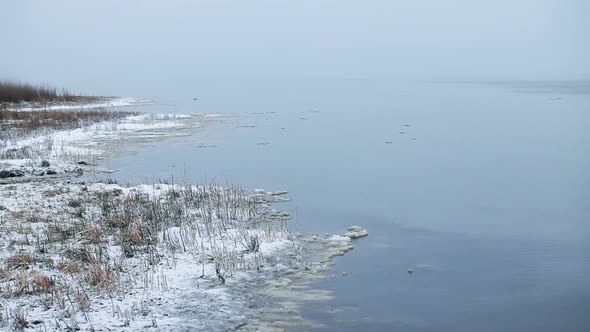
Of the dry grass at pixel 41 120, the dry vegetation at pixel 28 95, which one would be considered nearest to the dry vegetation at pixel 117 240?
the dry grass at pixel 41 120

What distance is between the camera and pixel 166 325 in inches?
328

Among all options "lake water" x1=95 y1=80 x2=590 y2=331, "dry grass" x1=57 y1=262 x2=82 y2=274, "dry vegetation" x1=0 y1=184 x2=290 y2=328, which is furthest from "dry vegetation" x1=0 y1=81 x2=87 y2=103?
"dry grass" x1=57 y1=262 x2=82 y2=274

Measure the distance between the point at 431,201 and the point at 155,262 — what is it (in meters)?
9.54

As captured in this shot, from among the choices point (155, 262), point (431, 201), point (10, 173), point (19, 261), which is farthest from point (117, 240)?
point (10, 173)

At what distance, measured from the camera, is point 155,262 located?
1059 cm

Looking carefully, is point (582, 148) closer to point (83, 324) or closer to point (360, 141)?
point (360, 141)

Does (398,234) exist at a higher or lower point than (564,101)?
lower

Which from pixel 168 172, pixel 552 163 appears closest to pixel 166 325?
pixel 168 172

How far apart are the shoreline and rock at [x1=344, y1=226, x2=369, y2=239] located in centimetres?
12

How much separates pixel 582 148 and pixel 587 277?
18038mm

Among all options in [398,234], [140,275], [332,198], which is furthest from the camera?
[332,198]

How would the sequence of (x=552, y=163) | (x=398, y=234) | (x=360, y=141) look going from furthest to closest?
(x=360, y=141)
(x=552, y=163)
(x=398, y=234)

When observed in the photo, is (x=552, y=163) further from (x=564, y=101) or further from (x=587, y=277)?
(x=564, y=101)

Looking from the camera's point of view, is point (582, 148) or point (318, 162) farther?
point (582, 148)
